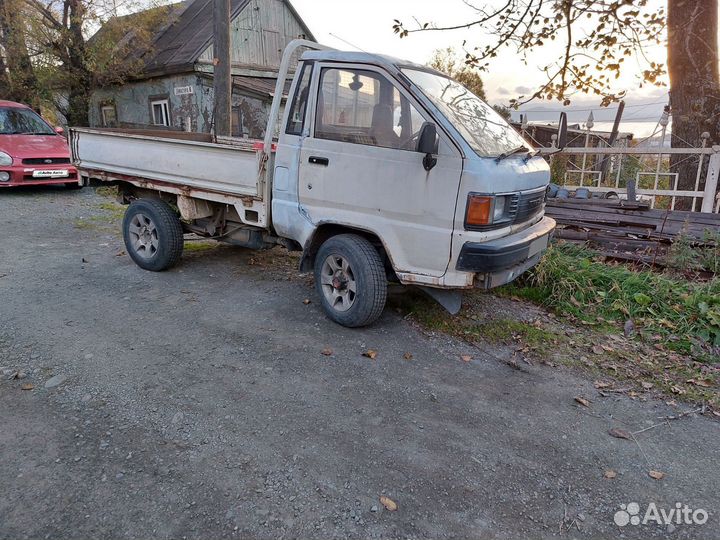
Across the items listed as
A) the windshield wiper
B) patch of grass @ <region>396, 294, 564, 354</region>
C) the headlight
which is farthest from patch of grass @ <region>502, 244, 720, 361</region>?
the headlight

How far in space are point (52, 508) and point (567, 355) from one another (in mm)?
3679

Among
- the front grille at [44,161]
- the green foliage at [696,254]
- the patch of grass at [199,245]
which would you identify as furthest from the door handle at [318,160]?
the front grille at [44,161]

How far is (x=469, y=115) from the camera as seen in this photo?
165 inches

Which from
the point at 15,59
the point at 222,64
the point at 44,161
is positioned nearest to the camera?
the point at 222,64

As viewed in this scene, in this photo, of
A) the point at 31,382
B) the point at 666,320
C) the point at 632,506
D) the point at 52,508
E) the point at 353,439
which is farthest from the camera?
the point at 666,320

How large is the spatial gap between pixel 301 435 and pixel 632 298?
12.2ft

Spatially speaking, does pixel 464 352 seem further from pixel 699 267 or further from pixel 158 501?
pixel 699 267

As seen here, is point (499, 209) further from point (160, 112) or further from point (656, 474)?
point (160, 112)

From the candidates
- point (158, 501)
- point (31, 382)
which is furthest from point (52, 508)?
point (31, 382)

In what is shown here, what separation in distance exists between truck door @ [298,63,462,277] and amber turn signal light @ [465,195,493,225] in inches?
4.8

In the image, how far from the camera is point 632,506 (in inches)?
97.5

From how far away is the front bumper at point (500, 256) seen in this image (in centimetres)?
364
